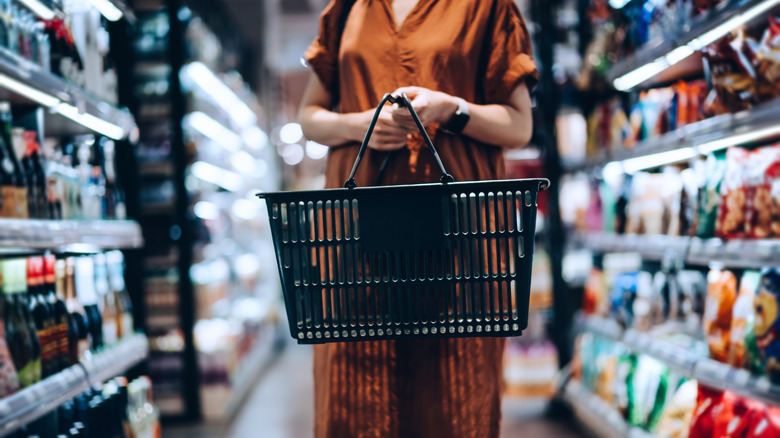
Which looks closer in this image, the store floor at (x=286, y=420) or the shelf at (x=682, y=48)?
the shelf at (x=682, y=48)

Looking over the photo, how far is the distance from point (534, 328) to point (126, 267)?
112 inches

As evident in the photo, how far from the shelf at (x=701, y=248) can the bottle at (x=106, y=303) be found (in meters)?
2.09

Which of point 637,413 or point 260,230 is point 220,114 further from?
point 637,413

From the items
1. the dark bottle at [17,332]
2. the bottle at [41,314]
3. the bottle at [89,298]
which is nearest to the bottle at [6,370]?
the dark bottle at [17,332]

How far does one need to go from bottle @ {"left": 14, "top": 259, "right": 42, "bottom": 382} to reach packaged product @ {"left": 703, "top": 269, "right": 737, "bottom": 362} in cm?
205

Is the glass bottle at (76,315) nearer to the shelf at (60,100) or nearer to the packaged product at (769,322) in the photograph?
the shelf at (60,100)

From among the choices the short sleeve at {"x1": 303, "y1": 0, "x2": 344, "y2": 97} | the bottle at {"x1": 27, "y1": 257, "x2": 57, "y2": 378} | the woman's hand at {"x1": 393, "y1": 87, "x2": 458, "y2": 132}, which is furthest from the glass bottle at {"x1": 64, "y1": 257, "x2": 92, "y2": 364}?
the woman's hand at {"x1": 393, "y1": 87, "x2": 458, "y2": 132}

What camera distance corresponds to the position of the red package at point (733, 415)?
1.98 meters

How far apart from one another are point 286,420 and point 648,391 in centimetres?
221

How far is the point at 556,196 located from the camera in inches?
153

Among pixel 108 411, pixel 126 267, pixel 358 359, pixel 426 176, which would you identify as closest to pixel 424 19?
pixel 426 176

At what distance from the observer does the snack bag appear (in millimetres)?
2084

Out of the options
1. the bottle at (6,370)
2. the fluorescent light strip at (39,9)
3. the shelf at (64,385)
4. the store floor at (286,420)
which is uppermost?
the fluorescent light strip at (39,9)

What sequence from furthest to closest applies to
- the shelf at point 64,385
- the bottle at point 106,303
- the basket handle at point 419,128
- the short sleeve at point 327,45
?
the bottle at point 106,303 < the shelf at point 64,385 < the short sleeve at point 327,45 < the basket handle at point 419,128
